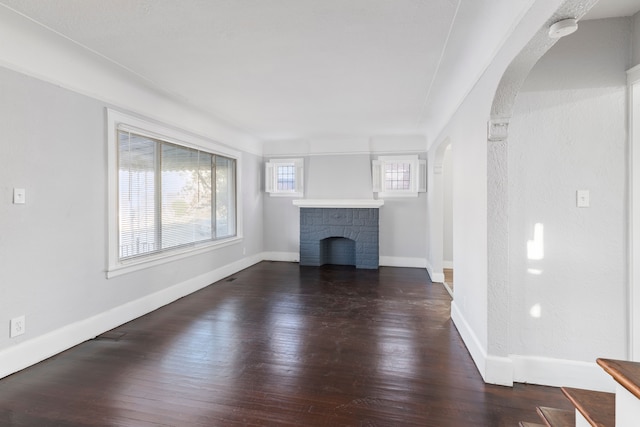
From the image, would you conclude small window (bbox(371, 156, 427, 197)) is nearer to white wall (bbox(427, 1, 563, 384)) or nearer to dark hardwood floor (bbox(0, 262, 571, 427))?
white wall (bbox(427, 1, 563, 384))

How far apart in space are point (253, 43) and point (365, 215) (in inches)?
163

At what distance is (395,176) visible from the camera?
6105 millimetres

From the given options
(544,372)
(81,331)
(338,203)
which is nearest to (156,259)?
(81,331)

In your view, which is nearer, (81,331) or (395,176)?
(81,331)

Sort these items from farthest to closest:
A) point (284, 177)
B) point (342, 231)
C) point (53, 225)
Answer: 1. point (284, 177)
2. point (342, 231)
3. point (53, 225)

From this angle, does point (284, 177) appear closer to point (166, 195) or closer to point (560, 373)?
point (166, 195)

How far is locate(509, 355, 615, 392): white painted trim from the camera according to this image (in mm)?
2076

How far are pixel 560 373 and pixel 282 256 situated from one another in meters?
5.19

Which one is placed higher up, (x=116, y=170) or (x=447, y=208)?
(x=116, y=170)

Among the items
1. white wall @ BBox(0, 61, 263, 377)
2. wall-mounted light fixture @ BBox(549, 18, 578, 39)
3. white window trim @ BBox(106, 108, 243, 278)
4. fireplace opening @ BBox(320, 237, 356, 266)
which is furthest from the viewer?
fireplace opening @ BBox(320, 237, 356, 266)

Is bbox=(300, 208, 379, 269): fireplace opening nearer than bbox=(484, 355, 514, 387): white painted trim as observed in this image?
No

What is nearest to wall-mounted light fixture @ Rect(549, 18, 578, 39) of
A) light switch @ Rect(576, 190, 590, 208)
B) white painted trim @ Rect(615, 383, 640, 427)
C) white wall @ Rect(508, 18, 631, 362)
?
white wall @ Rect(508, 18, 631, 362)

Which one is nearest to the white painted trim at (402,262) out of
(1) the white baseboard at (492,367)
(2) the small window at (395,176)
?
(2) the small window at (395,176)

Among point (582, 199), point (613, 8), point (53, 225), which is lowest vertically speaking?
point (53, 225)
